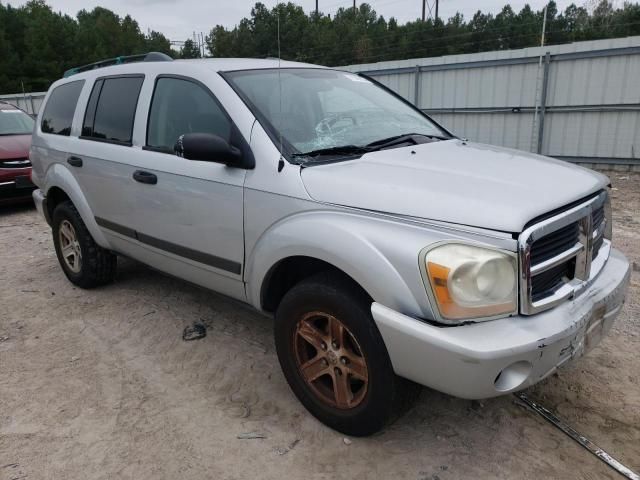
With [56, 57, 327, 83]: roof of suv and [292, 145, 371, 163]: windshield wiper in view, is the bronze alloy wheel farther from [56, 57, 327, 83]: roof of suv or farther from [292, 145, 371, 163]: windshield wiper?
[56, 57, 327, 83]: roof of suv

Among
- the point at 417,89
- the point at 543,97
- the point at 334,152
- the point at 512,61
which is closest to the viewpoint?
the point at 334,152

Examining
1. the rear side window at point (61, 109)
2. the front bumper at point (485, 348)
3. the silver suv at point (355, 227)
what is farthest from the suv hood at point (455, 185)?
the rear side window at point (61, 109)

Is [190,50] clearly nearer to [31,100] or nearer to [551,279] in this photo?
[31,100]

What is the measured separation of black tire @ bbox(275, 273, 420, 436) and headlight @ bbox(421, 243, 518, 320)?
14.7 inches

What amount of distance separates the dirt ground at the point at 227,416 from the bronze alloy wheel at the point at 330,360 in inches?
8.7

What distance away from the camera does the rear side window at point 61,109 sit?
4.38 m

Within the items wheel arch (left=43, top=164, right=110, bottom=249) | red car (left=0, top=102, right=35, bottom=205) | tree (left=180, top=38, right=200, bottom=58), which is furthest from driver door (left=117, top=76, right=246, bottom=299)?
tree (left=180, top=38, right=200, bottom=58)

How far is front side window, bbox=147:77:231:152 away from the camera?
298 centimetres

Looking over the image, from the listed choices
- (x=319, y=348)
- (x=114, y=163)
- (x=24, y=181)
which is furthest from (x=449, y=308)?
(x=24, y=181)

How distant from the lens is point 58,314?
416 centimetres

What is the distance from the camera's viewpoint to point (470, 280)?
1.96 meters

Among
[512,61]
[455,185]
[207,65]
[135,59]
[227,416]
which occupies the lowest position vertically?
[227,416]

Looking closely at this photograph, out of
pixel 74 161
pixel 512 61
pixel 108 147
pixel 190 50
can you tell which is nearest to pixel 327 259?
pixel 108 147

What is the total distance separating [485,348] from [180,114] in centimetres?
232
